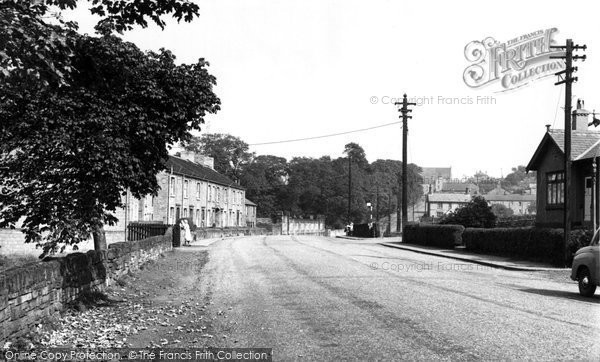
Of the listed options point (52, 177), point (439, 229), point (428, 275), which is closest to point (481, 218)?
point (439, 229)

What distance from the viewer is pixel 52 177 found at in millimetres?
12156

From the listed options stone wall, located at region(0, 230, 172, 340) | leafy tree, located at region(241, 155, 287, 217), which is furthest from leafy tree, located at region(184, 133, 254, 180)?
stone wall, located at region(0, 230, 172, 340)

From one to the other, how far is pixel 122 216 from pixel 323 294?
30.5 meters

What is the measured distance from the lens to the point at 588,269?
14.0 m

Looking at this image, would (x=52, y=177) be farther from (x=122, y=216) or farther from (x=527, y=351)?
(x=122, y=216)

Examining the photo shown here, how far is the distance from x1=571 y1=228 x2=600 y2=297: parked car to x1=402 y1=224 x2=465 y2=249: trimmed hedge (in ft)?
63.1

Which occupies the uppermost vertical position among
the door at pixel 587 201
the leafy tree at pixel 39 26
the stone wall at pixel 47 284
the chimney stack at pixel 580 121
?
the chimney stack at pixel 580 121

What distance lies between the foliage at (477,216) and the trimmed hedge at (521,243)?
18.1 ft

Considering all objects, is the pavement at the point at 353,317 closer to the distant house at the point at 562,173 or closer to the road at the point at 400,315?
the road at the point at 400,315

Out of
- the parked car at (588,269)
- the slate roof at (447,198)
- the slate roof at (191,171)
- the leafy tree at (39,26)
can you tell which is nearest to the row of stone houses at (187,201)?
the slate roof at (191,171)

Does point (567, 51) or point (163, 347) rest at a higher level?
point (567, 51)

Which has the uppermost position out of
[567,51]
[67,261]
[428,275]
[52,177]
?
[567,51]

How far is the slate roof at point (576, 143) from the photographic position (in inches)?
1197

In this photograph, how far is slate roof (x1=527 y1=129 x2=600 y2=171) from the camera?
30.4 meters
